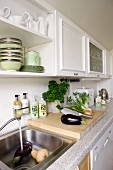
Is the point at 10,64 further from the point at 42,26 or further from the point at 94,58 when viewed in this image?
the point at 94,58

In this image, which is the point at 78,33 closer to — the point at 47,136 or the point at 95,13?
the point at 95,13

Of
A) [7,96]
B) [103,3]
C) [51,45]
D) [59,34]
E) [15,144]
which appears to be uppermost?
[103,3]

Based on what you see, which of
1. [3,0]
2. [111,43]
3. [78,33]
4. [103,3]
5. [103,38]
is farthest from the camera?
[111,43]

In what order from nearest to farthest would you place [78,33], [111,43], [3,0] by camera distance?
[3,0] → [78,33] → [111,43]

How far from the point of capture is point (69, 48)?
1286 mm

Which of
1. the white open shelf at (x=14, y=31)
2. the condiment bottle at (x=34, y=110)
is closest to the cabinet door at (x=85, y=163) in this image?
the condiment bottle at (x=34, y=110)

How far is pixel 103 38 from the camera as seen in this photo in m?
2.43

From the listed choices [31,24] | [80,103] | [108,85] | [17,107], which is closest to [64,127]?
[17,107]

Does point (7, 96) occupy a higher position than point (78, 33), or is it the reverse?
point (78, 33)

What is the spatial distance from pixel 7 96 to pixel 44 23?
2.16ft

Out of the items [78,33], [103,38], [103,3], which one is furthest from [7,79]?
[103,38]

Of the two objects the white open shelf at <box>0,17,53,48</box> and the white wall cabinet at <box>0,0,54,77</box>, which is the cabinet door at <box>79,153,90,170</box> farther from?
the white open shelf at <box>0,17,53,48</box>

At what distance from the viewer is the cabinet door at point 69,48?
3.81 feet

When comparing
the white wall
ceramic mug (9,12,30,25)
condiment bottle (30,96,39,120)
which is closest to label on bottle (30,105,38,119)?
condiment bottle (30,96,39,120)
